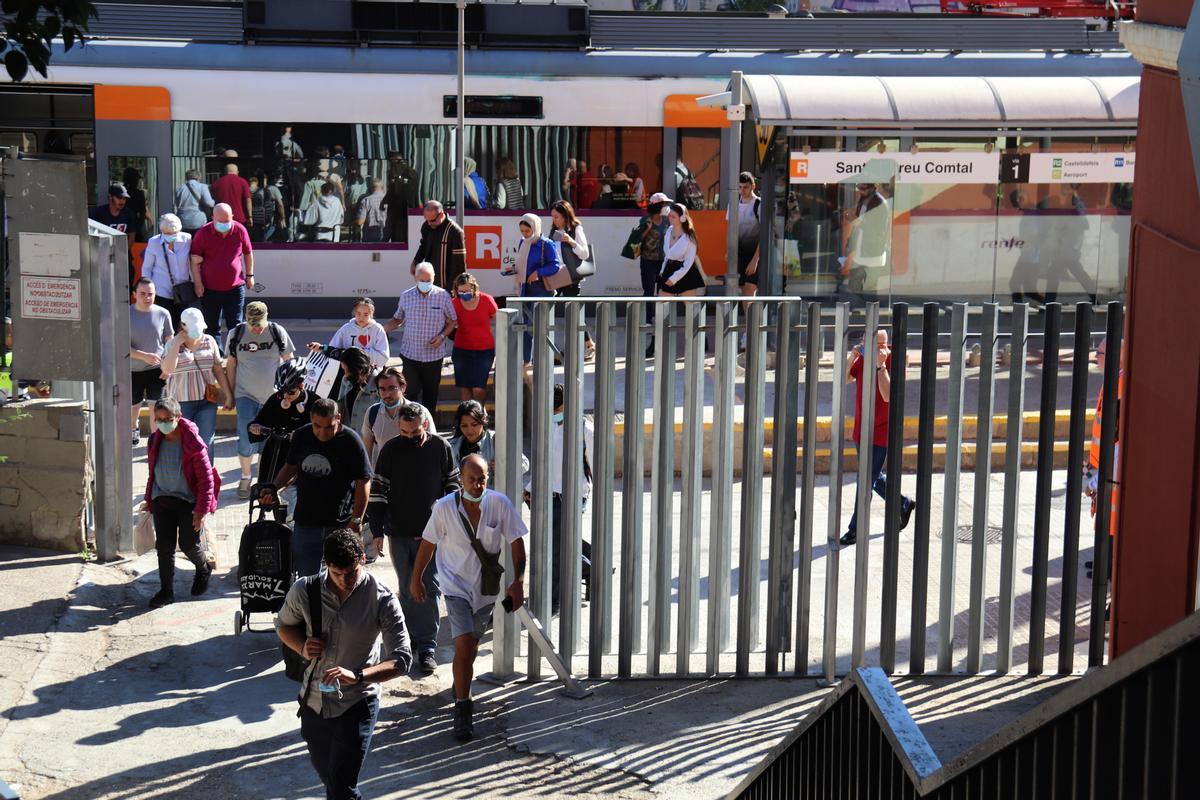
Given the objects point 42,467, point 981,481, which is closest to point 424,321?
point 42,467

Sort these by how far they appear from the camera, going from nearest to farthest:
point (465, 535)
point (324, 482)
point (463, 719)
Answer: point (463, 719), point (465, 535), point (324, 482)

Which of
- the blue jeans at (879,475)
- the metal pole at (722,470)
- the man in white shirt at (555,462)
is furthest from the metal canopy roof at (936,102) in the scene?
the metal pole at (722,470)

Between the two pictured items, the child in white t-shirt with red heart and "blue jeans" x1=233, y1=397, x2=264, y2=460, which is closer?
"blue jeans" x1=233, y1=397, x2=264, y2=460

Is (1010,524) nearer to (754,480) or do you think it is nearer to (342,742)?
(754,480)

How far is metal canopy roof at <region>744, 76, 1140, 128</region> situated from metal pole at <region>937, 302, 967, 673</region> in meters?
7.20

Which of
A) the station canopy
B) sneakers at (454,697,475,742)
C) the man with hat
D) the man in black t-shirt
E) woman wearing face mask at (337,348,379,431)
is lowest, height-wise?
sneakers at (454,697,475,742)

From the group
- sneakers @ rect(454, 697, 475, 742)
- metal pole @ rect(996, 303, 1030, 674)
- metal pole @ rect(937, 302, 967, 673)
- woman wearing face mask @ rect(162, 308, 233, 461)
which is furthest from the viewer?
woman wearing face mask @ rect(162, 308, 233, 461)

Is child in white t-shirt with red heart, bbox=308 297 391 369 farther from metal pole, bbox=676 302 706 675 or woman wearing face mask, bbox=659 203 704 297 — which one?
woman wearing face mask, bbox=659 203 704 297

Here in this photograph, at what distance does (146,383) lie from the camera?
512 inches

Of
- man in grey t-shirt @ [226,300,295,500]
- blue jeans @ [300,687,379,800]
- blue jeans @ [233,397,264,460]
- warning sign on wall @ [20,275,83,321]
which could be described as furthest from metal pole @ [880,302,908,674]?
warning sign on wall @ [20,275,83,321]

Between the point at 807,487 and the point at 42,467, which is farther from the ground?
the point at 807,487

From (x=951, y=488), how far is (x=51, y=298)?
6.23m

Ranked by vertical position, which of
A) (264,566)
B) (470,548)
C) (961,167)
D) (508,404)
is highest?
(961,167)

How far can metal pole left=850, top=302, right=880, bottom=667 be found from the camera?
8.77m
